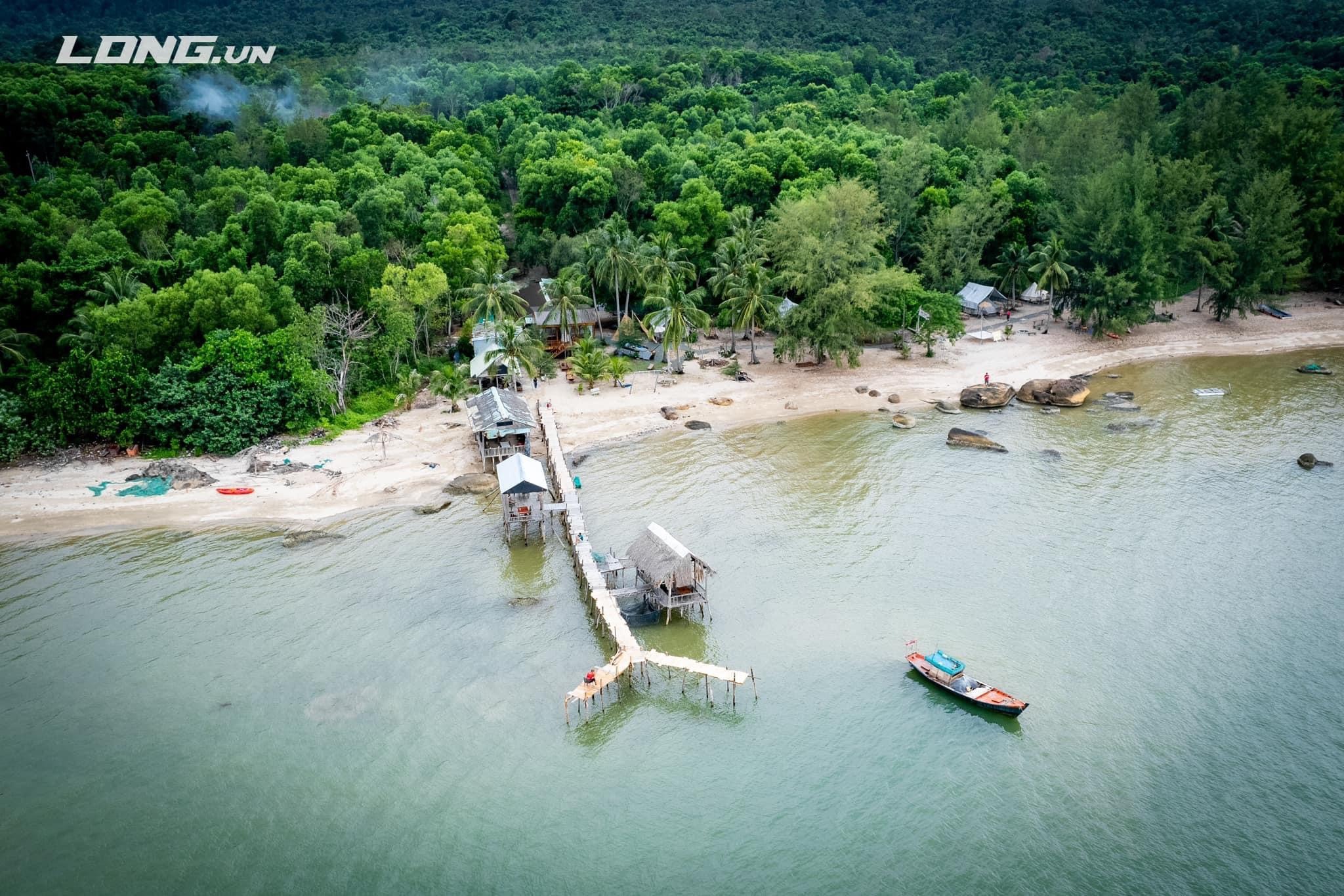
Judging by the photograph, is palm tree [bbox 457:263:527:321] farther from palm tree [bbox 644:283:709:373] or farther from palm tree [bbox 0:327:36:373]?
palm tree [bbox 0:327:36:373]

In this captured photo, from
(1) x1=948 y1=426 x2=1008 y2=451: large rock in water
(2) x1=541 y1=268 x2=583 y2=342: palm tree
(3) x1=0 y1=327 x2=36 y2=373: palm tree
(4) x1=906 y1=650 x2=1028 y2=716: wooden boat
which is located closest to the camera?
(4) x1=906 y1=650 x2=1028 y2=716: wooden boat

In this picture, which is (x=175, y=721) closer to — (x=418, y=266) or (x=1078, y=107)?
(x=418, y=266)

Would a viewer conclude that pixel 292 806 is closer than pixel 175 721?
Yes

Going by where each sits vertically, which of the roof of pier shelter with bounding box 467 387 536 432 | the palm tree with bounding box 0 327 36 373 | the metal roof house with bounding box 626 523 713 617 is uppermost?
the palm tree with bounding box 0 327 36 373

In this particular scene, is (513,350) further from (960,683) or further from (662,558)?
(960,683)

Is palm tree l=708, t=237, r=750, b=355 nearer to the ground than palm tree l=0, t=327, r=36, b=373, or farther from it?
farther from it

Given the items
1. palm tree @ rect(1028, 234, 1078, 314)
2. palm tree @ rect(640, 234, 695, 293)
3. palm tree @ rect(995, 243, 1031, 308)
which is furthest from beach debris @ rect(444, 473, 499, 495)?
palm tree @ rect(995, 243, 1031, 308)

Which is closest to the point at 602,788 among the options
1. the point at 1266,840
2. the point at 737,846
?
the point at 737,846

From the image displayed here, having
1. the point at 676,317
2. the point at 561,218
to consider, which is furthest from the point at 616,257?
the point at 561,218
